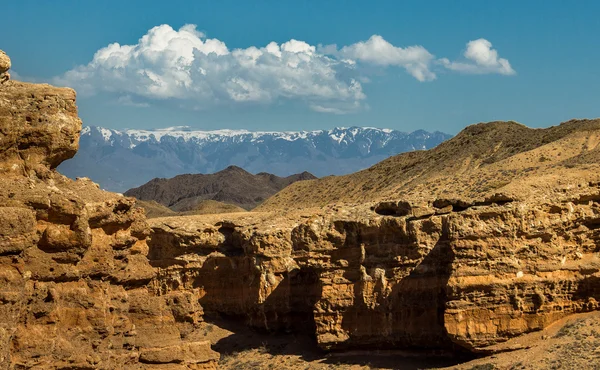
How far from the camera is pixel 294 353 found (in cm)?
4028

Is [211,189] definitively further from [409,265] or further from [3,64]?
[3,64]

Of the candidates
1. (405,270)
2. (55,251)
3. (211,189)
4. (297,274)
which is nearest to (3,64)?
(55,251)

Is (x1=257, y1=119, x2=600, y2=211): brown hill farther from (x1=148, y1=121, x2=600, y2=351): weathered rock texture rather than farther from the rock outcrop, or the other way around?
the rock outcrop

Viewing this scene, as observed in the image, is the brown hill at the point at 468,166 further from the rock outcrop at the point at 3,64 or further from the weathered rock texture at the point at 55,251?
the rock outcrop at the point at 3,64

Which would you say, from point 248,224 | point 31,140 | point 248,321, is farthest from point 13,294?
point 248,224

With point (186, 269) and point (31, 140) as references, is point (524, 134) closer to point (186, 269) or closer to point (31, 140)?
point (186, 269)

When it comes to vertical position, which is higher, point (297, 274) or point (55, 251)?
point (297, 274)

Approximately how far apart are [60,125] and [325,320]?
839 inches

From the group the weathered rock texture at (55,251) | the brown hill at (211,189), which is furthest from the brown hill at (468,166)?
the brown hill at (211,189)

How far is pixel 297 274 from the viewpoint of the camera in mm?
41469

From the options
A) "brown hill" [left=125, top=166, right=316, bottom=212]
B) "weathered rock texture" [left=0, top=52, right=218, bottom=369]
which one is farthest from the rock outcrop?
"brown hill" [left=125, top=166, right=316, bottom=212]

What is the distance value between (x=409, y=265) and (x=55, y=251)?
20821mm

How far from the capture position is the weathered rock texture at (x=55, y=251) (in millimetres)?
16719

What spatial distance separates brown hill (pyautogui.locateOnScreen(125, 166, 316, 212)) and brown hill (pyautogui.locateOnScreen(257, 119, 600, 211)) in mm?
70948
